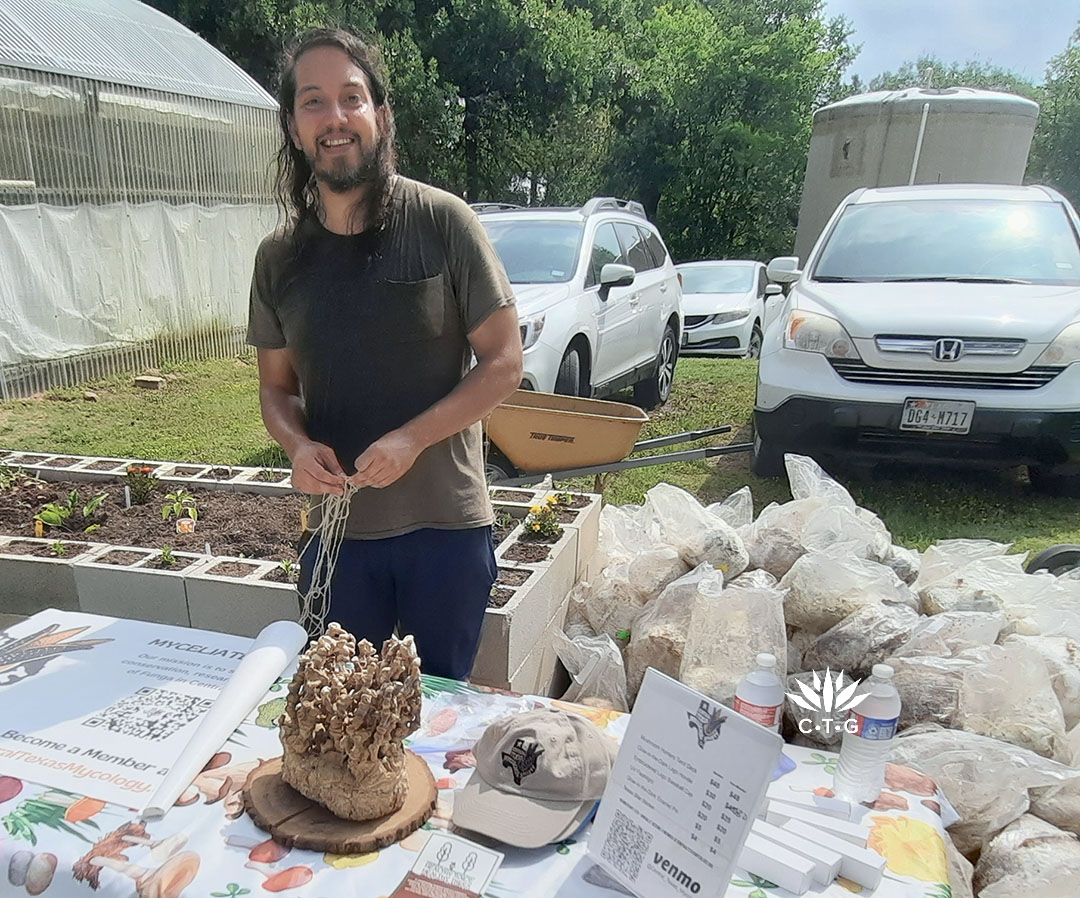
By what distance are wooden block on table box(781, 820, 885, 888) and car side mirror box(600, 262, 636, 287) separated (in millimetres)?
4676

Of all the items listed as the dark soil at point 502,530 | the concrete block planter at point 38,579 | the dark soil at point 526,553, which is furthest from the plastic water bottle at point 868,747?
the concrete block planter at point 38,579

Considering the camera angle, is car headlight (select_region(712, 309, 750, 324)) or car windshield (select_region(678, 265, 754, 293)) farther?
car windshield (select_region(678, 265, 754, 293))

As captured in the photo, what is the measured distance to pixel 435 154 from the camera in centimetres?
1647

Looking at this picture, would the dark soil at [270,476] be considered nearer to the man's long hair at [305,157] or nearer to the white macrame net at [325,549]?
the white macrame net at [325,549]

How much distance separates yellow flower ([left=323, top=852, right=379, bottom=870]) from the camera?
1.12m

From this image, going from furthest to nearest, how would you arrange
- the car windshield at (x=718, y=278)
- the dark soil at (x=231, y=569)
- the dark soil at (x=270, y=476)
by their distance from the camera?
the car windshield at (x=718, y=278), the dark soil at (x=270, y=476), the dark soil at (x=231, y=569)

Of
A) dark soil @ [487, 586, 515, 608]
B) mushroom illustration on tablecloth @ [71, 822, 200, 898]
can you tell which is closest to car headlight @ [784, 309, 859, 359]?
dark soil @ [487, 586, 515, 608]

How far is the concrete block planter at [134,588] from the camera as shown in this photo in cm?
262

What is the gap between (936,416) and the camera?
4109mm

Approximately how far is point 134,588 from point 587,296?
3.70 metres

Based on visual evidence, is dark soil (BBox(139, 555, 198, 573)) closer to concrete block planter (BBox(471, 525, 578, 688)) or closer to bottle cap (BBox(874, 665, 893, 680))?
concrete block planter (BBox(471, 525, 578, 688))

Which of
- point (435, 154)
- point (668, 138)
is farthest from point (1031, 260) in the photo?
point (668, 138)

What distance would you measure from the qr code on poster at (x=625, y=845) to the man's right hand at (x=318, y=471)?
0.96 m

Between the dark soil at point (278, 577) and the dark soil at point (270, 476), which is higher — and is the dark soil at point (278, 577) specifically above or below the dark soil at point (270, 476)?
above
